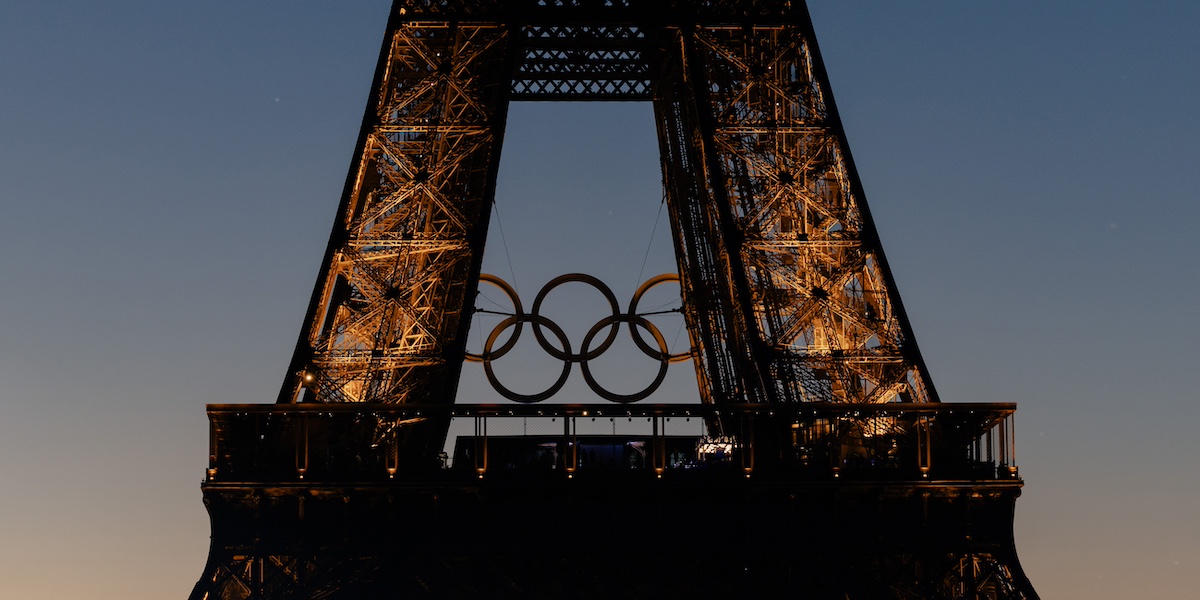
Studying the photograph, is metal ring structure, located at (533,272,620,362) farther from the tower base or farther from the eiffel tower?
the tower base

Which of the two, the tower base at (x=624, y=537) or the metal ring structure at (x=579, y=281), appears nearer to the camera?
the tower base at (x=624, y=537)

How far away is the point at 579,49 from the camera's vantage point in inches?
3305

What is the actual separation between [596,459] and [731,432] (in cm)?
423

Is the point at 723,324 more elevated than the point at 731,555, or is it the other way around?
the point at 723,324

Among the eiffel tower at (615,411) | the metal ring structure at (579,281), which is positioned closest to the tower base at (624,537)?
the eiffel tower at (615,411)

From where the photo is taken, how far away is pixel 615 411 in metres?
75.2

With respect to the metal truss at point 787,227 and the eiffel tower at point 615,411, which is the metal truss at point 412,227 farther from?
the metal truss at point 787,227

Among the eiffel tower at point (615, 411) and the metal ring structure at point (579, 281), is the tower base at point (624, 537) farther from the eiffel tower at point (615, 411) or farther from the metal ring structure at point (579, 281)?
the metal ring structure at point (579, 281)

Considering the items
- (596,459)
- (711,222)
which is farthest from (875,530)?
(711,222)

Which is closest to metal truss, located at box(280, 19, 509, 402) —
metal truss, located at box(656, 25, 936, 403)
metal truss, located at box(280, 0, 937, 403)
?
metal truss, located at box(280, 0, 937, 403)

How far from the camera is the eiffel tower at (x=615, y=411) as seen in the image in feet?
241

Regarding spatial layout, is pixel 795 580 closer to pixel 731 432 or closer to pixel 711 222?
pixel 731 432

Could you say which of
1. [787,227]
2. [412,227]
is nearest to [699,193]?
[787,227]

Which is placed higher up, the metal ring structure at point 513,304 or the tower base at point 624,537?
the metal ring structure at point 513,304
